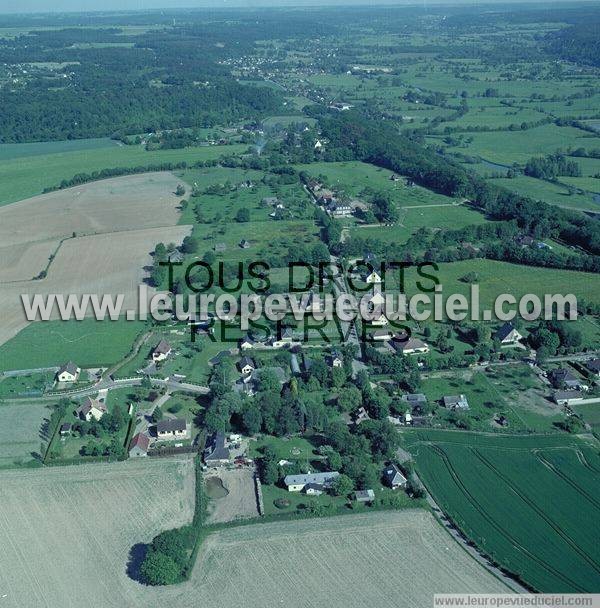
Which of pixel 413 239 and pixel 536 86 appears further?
pixel 536 86

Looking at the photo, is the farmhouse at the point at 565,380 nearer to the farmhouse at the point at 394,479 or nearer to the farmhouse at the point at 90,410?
the farmhouse at the point at 394,479

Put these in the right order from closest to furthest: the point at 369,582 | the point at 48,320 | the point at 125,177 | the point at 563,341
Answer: the point at 369,582 < the point at 563,341 < the point at 48,320 < the point at 125,177

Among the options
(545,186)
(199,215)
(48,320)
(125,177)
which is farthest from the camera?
(125,177)

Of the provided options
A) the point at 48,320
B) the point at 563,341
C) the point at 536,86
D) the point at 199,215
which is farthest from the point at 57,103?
the point at 563,341

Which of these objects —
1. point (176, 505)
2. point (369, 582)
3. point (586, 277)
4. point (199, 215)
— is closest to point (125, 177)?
point (199, 215)

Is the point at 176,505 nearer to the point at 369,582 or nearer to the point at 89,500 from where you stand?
the point at 89,500
